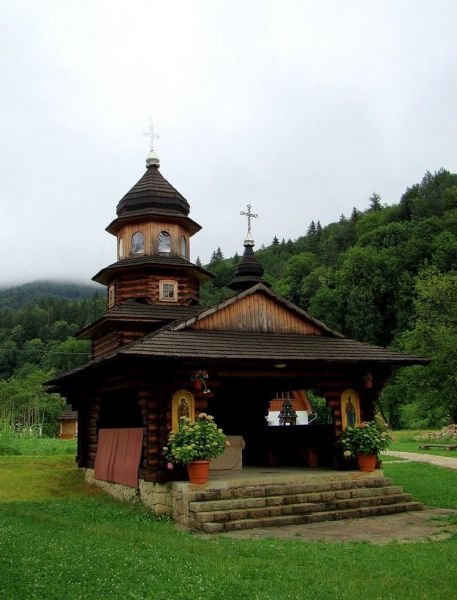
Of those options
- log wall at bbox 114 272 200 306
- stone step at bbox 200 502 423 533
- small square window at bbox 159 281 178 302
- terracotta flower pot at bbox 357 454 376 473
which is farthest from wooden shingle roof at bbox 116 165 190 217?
stone step at bbox 200 502 423 533

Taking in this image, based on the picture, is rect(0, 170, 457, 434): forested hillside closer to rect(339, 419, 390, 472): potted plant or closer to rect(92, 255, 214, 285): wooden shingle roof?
rect(92, 255, 214, 285): wooden shingle roof

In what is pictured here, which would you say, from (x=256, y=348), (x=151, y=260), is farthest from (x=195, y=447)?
(x=151, y=260)

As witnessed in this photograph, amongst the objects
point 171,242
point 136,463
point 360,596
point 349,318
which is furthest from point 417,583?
point 349,318

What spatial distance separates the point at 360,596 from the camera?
664cm

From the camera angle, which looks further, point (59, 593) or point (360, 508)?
point (360, 508)

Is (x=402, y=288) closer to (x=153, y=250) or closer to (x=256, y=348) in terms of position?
(x=153, y=250)

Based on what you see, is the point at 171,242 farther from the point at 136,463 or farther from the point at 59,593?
the point at 59,593

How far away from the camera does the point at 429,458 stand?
25.1 metres

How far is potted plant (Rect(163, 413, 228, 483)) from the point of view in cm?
1216

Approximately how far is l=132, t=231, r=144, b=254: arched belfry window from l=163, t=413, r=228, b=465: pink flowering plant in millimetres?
8479

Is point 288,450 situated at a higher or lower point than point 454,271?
lower

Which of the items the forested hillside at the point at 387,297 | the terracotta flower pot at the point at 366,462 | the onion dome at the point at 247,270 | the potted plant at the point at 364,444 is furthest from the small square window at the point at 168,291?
the forested hillside at the point at 387,297

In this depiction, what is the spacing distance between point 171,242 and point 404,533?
12064 mm

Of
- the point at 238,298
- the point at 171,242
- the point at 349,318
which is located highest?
the point at 349,318
